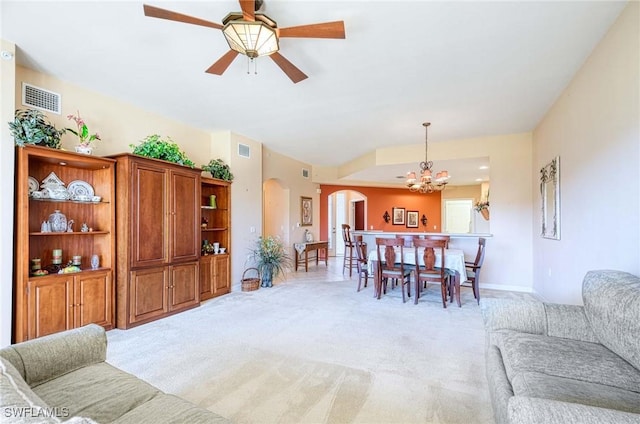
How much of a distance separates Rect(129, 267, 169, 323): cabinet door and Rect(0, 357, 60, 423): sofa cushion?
279 cm

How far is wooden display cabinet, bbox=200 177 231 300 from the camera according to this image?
4.74 metres

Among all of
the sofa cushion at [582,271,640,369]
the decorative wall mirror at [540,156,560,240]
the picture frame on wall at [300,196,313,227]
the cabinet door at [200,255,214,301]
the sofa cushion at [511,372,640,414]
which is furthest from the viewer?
the picture frame on wall at [300,196,313,227]

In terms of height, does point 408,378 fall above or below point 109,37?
below

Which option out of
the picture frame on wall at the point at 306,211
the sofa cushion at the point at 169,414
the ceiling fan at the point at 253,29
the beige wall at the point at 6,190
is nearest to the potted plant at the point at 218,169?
the beige wall at the point at 6,190

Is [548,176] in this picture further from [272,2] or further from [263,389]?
[263,389]

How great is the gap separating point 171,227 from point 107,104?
5.74 feet

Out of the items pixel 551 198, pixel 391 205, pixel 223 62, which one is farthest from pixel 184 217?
pixel 391 205

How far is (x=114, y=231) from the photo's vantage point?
350 centimetres

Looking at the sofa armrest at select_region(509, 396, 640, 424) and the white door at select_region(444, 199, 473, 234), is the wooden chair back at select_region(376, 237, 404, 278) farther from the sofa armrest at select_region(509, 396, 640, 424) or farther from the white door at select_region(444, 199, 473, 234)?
the white door at select_region(444, 199, 473, 234)

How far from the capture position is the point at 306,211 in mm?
8164

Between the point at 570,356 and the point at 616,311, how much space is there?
0.35 metres

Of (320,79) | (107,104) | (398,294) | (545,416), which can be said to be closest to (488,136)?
(398,294)

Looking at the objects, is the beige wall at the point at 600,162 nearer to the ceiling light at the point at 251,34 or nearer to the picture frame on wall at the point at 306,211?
the ceiling light at the point at 251,34

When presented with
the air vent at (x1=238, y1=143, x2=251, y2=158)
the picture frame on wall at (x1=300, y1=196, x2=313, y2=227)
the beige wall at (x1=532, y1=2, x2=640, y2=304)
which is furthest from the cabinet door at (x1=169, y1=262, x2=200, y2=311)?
the beige wall at (x1=532, y1=2, x2=640, y2=304)
